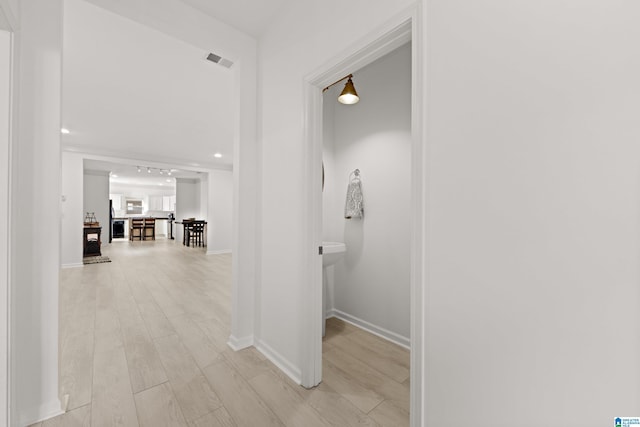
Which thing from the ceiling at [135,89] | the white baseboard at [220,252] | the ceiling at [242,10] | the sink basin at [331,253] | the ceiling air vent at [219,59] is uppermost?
the ceiling at [242,10]

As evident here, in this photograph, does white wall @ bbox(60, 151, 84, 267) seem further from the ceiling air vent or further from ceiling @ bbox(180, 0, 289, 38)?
ceiling @ bbox(180, 0, 289, 38)

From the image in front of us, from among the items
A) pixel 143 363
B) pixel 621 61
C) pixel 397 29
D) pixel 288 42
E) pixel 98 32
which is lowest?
pixel 143 363

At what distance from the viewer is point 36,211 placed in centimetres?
145

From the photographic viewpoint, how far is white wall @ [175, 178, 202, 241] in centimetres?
1037

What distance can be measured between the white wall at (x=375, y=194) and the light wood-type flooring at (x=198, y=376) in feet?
1.00

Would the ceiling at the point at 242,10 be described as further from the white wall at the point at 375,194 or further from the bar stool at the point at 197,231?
the bar stool at the point at 197,231

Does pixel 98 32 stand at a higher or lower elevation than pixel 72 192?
higher

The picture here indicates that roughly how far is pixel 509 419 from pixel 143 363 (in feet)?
7.54

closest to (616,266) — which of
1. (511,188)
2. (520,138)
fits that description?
(511,188)

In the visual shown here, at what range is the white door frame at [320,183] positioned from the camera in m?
1.15

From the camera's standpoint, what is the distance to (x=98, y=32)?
224 centimetres

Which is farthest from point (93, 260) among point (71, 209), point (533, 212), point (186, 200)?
point (533, 212)

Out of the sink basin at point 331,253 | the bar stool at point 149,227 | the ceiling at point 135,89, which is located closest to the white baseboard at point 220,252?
the ceiling at point 135,89

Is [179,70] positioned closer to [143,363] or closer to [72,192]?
[143,363]
